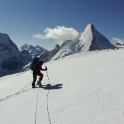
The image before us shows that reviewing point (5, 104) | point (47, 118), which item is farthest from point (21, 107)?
point (47, 118)

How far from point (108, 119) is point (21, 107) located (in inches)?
165

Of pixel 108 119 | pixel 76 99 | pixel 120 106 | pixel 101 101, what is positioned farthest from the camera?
pixel 76 99

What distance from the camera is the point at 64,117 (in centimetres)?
663

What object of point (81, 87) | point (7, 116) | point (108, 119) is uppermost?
point (81, 87)

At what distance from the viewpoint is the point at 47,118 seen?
6789 millimetres

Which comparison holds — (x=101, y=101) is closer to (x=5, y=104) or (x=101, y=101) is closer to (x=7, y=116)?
(x=7, y=116)

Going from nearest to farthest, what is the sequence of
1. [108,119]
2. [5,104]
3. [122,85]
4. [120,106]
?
Result: 1. [108,119]
2. [120,106]
3. [122,85]
4. [5,104]

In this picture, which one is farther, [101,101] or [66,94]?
[66,94]

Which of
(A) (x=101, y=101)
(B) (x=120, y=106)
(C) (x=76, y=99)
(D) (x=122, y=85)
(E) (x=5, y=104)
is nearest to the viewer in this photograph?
(B) (x=120, y=106)

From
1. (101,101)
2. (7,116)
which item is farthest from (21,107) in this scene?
(101,101)

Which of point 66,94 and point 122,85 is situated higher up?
point 122,85

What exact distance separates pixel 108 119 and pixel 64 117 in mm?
1564

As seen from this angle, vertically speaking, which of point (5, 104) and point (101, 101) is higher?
point (101, 101)

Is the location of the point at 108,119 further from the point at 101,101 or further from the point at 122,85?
the point at 122,85
